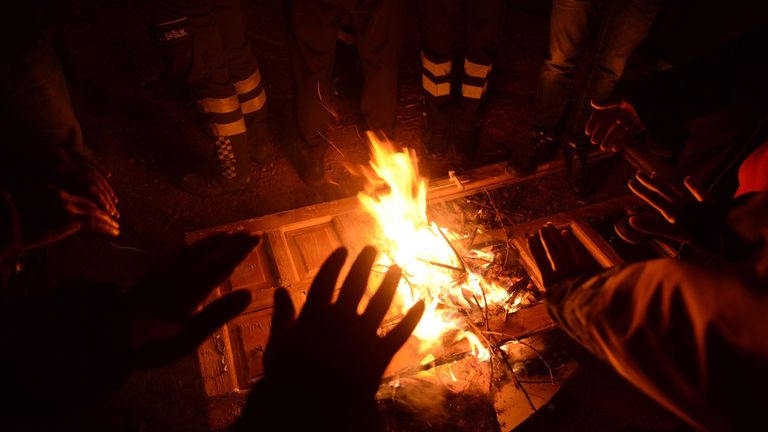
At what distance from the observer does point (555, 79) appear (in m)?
3.76

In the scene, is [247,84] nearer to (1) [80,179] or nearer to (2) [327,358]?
(1) [80,179]

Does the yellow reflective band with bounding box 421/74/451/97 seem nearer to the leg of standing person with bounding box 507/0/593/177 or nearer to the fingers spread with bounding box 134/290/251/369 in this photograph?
the leg of standing person with bounding box 507/0/593/177

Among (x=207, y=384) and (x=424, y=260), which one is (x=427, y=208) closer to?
(x=424, y=260)

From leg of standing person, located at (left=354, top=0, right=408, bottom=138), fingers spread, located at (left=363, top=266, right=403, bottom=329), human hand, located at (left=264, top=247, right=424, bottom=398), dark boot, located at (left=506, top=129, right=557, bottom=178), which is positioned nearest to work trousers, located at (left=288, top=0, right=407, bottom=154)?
leg of standing person, located at (left=354, top=0, right=408, bottom=138)

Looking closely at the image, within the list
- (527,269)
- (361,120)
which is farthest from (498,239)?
(361,120)

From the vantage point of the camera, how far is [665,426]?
8.68 ft

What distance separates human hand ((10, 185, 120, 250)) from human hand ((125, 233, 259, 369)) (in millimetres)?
612

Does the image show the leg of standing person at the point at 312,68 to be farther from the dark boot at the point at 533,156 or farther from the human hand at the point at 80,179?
the dark boot at the point at 533,156

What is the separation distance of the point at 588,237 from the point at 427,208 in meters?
1.26

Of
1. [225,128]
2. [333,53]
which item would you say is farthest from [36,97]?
[333,53]

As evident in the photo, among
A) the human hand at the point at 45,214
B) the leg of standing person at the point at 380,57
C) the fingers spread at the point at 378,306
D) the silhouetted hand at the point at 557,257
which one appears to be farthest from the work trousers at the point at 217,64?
the silhouetted hand at the point at 557,257

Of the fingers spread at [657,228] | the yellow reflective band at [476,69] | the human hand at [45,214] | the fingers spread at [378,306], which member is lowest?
the yellow reflective band at [476,69]

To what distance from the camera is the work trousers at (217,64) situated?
281 centimetres

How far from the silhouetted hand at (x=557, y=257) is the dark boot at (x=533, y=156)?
6.47 feet
